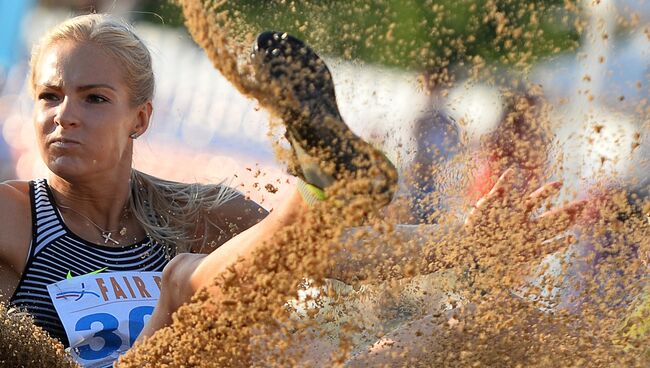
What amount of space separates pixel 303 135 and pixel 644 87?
4.12 ft

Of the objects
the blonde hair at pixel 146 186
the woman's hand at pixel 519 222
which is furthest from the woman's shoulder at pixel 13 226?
the woman's hand at pixel 519 222

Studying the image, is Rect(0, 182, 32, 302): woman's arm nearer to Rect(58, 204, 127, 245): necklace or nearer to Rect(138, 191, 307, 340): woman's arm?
Rect(58, 204, 127, 245): necklace

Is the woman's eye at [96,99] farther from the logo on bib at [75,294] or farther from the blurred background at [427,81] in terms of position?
the logo on bib at [75,294]

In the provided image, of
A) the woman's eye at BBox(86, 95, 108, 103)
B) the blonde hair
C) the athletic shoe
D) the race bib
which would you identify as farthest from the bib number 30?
the athletic shoe

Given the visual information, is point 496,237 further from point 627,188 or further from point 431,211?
point 627,188

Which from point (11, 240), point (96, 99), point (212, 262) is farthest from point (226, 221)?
point (212, 262)

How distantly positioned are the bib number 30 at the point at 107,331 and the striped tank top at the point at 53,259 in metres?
0.06

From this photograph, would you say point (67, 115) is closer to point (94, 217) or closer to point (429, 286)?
point (94, 217)

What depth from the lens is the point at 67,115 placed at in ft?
7.88

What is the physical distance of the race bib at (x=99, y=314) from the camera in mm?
2314

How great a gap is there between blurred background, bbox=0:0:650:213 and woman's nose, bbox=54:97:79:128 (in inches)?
14.4

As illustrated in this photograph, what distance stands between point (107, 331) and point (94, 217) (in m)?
0.40

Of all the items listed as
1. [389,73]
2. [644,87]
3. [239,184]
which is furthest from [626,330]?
[389,73]

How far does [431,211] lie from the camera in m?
2.29
